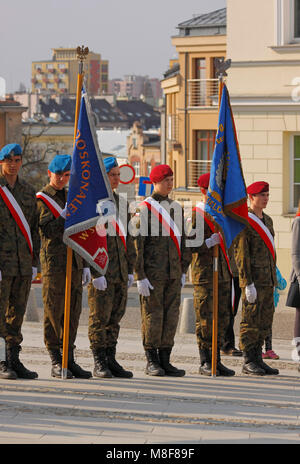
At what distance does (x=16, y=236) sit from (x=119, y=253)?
3.21ft

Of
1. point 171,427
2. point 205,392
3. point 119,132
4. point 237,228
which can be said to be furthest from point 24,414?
point 119,132

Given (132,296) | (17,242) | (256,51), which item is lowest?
(132,296)

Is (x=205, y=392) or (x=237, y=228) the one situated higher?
(x=237, y=228)

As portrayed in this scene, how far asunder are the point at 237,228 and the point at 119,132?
105 m

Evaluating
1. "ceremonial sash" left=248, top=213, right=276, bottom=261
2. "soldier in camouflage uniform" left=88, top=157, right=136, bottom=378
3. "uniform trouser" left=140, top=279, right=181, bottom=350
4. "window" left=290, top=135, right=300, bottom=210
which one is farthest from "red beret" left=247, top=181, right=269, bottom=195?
"window" left=290, top=135, right=300, bottom=210

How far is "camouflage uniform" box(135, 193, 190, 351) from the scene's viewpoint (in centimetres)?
999

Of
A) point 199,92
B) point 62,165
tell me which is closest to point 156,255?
point 62,165

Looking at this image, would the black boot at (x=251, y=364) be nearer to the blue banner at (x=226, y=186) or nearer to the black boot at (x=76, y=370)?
the blue banner at (x=226, y=186)

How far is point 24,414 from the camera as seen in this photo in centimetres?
825

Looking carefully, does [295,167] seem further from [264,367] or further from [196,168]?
[196,168]

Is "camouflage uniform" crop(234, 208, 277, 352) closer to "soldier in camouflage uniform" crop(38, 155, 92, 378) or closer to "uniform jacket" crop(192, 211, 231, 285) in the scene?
"uniform jacket" crop(192, 211, 231, 285)

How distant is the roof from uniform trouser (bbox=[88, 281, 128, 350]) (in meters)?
38.8

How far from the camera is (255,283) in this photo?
1030 cm
